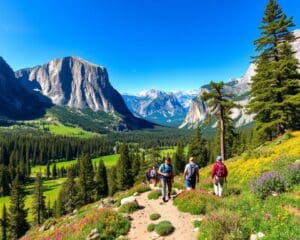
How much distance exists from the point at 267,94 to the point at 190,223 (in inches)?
1106

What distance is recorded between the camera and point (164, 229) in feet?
49.8

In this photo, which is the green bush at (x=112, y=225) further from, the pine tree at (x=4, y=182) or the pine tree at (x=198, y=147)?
the pine tree at (x=4, y=182)

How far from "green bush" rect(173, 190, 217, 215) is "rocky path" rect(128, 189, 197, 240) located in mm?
339

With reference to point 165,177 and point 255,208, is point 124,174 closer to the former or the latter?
point 165,177

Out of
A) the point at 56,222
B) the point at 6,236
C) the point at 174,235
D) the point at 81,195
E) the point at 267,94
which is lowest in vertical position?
the point at 6,236

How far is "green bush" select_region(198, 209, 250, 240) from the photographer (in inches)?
459

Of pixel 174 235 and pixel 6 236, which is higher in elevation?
pixel 174 235

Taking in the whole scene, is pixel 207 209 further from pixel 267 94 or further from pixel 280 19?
pixel 280 19

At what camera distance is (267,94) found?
3919cm

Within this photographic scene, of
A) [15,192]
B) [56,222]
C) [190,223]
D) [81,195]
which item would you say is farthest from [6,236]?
[190,223]

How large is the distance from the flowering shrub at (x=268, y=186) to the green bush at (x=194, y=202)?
2.56m

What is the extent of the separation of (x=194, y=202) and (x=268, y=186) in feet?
13.6

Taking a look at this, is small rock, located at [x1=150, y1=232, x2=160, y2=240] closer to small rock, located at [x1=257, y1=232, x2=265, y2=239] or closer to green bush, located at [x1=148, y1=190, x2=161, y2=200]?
small rock, located at [x1=257, y1=232, x2=265, y2=239]

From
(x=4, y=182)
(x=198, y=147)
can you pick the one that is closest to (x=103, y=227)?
(x=198, y=147)
